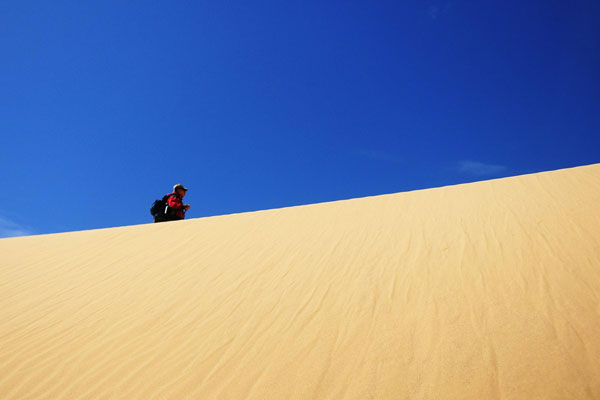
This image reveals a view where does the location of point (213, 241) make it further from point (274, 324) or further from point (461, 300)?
point (461, 300)

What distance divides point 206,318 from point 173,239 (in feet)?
11.1

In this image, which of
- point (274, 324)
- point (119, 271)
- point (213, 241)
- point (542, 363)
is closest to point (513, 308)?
point (542, 363)

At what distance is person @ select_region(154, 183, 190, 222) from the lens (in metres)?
8.20

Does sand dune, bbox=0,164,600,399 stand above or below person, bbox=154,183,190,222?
below

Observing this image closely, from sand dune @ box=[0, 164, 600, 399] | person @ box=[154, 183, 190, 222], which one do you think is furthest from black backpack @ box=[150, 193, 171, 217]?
sand dune @ box=[0, 164, 600, 399]

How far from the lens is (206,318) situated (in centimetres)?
341

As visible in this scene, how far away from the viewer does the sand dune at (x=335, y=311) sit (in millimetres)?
2320

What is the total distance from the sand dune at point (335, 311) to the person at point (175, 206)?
7.34ft

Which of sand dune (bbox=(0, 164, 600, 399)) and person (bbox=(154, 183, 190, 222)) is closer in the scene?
sand dune (bbox=(0, 164, 600, 399))

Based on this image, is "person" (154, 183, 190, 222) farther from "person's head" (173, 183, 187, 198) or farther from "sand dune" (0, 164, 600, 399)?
"sand dune" (0, 164, 600, 399)

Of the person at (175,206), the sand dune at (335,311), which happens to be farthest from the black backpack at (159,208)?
the sand dune at (335,311)

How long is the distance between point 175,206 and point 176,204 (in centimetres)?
6

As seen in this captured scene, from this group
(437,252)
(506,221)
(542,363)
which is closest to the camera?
(542,363)

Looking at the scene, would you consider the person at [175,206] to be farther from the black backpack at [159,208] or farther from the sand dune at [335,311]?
the sand dune at [335,311]
